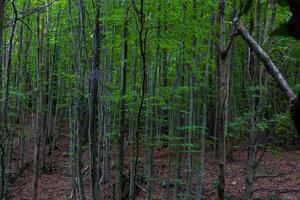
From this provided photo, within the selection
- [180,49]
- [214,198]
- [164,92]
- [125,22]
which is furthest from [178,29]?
[214,198]

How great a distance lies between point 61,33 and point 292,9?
1190 cm

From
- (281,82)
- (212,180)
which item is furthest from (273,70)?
(212,180)

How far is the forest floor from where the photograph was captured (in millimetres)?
10469

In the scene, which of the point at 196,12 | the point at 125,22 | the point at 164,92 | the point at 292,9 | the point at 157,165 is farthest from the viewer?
the point at 157,165

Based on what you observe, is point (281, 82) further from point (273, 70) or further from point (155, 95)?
point (155, 95)

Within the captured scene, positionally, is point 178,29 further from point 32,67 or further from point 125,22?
point 32,67

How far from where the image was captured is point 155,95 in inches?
383

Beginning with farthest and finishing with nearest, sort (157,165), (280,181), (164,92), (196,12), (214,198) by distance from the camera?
(157,165), (280,181), (214,198), (164,92), (196,12)

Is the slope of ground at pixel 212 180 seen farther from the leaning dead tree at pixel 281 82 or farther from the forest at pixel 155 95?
the leaning dead tree at pixel 281 82

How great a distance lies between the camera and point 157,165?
13.6 metres

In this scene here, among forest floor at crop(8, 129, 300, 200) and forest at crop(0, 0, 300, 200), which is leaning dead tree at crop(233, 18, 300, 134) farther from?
forest floor at crop(8, 129, 300, 200)

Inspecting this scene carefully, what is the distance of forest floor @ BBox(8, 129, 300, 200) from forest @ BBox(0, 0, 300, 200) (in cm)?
5

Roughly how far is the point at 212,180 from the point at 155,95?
353cm

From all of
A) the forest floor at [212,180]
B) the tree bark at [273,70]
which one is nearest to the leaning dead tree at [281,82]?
the tree bark at [273,70]
